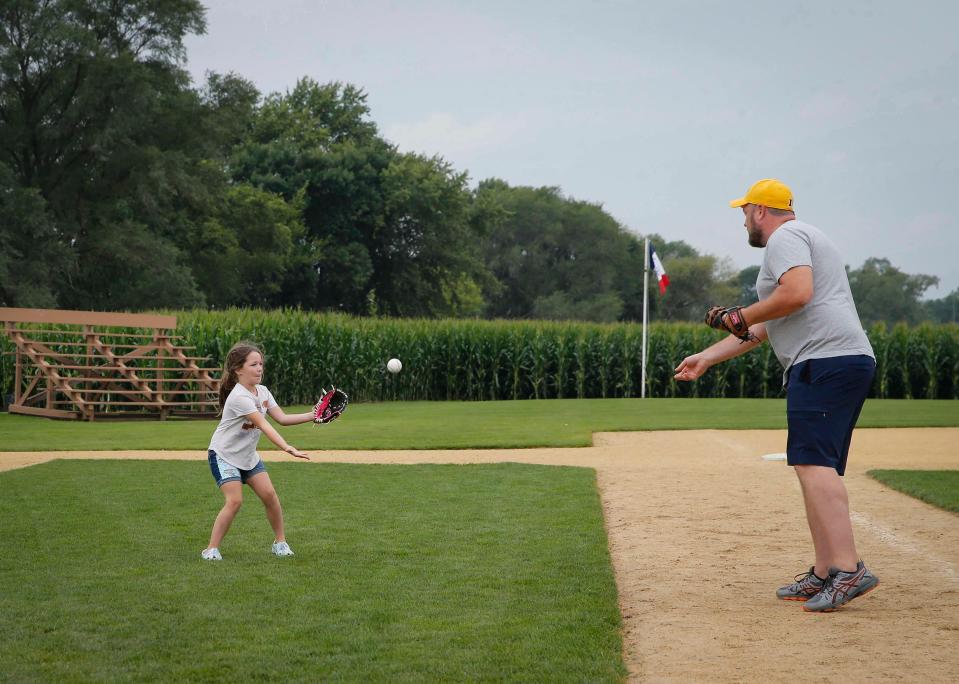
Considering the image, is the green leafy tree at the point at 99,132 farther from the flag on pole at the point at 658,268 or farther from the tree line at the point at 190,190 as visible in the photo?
the flag on pole at the point at 658,268

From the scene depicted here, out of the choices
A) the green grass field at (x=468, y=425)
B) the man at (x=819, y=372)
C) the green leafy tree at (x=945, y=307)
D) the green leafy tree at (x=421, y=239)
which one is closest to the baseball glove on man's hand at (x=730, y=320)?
the man at (x=819, y=372)

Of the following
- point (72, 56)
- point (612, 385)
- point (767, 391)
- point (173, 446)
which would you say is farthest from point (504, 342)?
point (72, 56)

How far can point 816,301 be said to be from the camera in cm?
578

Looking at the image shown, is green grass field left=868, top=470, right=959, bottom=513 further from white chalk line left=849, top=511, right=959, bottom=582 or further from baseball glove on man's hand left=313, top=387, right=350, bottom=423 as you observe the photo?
baseball glove on man's hand left=313, top=387, right=350, bottom=423

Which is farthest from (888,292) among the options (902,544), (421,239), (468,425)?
(902,544)

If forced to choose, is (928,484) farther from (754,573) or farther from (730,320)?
(730,320)

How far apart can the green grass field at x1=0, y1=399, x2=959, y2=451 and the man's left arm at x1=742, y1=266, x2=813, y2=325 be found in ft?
35.2

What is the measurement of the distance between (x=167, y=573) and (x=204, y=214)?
48.4 m

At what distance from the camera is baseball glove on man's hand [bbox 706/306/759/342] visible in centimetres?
580

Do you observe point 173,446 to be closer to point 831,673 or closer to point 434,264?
point 831,673

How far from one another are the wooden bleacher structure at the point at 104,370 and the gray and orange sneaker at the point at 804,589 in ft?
55.7

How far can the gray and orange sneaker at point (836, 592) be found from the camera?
5641mm

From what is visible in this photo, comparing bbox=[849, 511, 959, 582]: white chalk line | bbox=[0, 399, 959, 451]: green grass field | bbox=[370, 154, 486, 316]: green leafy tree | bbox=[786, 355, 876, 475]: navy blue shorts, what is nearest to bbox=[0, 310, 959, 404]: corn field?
bbox=[0, 399, 959, 451]: green grass field

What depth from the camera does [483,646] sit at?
4922 mm
